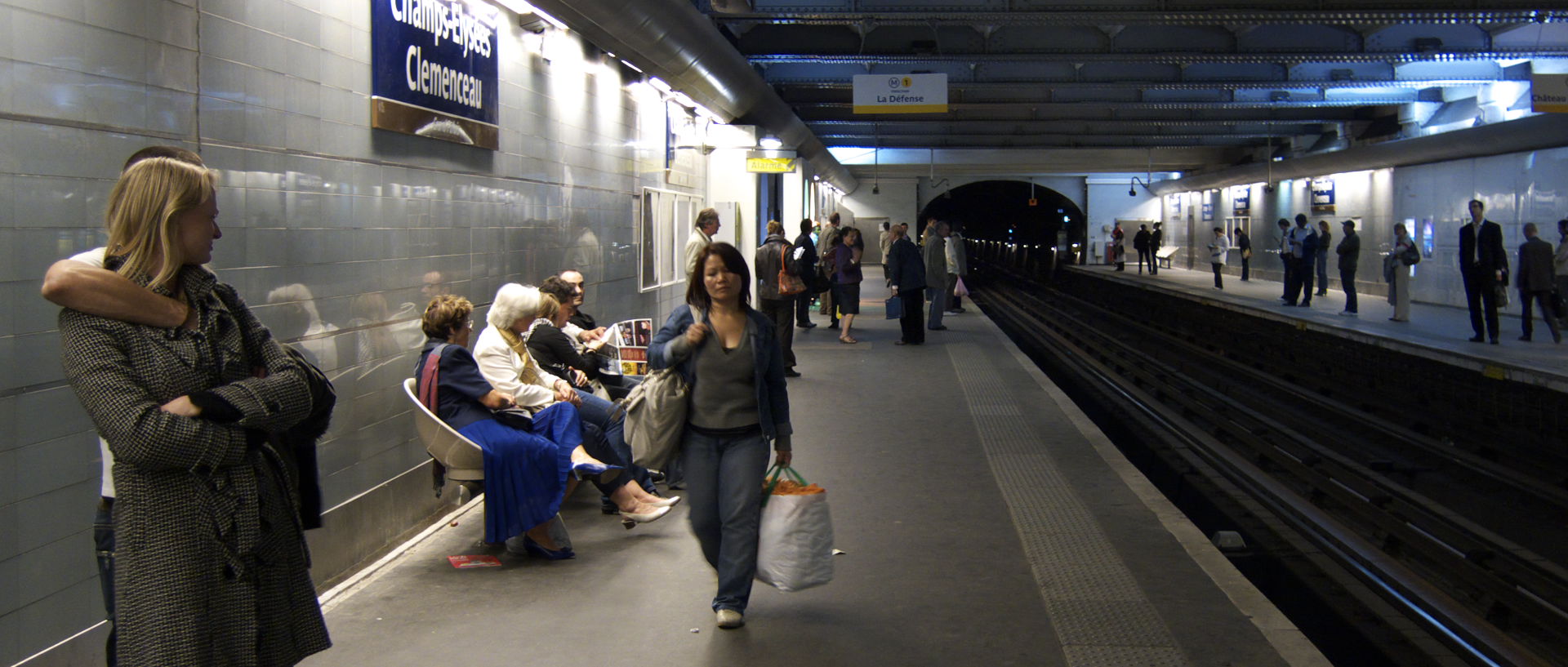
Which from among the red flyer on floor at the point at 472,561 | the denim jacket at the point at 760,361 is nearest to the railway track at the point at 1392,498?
the denim jacket at the point at 760,361

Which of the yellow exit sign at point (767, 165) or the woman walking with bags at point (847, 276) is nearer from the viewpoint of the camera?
the woman walking with bags at point (847, 276)

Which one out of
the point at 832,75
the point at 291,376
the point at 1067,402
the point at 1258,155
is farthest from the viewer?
the point at 1258,155

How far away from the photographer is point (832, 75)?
2078cm

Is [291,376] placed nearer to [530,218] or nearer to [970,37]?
[530,218]

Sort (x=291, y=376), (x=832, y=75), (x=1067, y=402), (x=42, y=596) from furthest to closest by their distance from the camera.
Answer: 1. (x=832, y=75)
2. (x=1067, y=402)
3. (x=42, y=596)
4. (x=291, y=376)

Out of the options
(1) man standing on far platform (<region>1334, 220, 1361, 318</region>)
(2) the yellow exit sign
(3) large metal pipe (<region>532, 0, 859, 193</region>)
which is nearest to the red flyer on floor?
(3) large metal pipe (<region>532, 0, 859, 193</region>)

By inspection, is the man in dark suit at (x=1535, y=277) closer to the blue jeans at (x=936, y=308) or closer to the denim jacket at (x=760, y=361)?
the blue jeans at (x=936, y=308)

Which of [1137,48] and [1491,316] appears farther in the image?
[1137,48]

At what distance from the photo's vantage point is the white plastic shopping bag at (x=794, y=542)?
4941mm

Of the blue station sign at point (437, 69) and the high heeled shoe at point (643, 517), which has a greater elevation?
the blue station sign at point (437, 69)

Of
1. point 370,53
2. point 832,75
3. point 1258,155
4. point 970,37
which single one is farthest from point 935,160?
point 370,53

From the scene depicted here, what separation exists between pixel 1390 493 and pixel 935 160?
32.8 m

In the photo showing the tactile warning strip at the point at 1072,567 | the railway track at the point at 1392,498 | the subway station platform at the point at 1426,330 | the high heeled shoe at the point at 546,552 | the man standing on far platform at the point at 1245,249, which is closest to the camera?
the tactile warning strip at the point at 1072,567

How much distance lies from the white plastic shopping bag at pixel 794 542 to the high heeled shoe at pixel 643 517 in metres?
1.69
